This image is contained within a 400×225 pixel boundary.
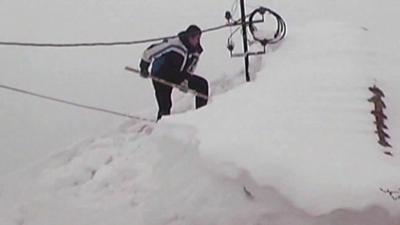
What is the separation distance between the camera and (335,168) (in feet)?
11.2

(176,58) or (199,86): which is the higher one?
(176,58)

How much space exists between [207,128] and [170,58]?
1621mm

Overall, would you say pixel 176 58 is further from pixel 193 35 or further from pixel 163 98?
pixel 163 98

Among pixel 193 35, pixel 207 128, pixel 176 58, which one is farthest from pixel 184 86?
pixel 207 128

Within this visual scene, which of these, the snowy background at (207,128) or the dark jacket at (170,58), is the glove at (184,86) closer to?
the dark jacket at (170,58)

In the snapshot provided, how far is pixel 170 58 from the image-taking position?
18.4ft

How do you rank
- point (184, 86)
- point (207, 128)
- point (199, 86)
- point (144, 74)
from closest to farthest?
1. point (207, 128)
2. point (144, 74)
3. point (184, 86)
4. point (199, 86)

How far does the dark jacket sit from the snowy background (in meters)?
0.31

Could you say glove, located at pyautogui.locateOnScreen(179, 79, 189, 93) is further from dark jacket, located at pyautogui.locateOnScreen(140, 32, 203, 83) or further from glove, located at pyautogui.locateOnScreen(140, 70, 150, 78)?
glove, located at pyautogui.locateOnScreen(140, 70, 150, 78)

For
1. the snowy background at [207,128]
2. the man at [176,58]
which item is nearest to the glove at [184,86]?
the man at [176,58]

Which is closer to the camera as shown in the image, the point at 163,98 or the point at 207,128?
the point at 207,128

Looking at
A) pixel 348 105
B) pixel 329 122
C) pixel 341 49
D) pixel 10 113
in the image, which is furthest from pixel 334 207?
pixel 10 113

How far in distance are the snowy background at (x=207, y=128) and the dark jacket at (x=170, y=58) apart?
0.31 m

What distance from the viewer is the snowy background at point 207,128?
3.47 m
